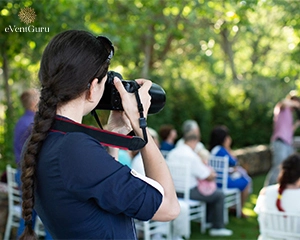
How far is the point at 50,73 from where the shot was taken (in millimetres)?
1492

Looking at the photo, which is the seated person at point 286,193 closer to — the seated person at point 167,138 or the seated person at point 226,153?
the seated person at point 226,153

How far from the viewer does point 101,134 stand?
148cm

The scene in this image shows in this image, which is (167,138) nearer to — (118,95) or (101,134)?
(118,95)

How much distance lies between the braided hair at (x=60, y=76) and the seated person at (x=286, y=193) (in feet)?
9.06

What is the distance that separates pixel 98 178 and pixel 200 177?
15.6 feet

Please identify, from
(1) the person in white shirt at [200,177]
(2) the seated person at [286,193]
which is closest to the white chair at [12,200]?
(1) the person in white shirt at [200,177]

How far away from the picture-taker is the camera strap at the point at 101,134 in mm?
1480

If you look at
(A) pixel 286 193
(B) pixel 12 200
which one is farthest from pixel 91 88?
(B) pixel 12 200

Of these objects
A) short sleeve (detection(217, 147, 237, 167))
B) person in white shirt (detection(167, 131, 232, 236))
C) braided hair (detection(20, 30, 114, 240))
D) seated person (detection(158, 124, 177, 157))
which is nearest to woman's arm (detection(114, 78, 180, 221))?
braided hair (detection(20, 30, 114, 240))

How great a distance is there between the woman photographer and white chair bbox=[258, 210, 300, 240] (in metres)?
2.45

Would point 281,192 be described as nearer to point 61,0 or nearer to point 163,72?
point 61,0

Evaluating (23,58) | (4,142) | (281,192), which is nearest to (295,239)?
(281,192)

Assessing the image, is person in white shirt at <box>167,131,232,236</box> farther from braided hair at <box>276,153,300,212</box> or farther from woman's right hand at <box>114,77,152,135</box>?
woman's right hand at <box>114,77,152,135</box>

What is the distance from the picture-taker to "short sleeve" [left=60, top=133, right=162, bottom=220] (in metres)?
1.40
